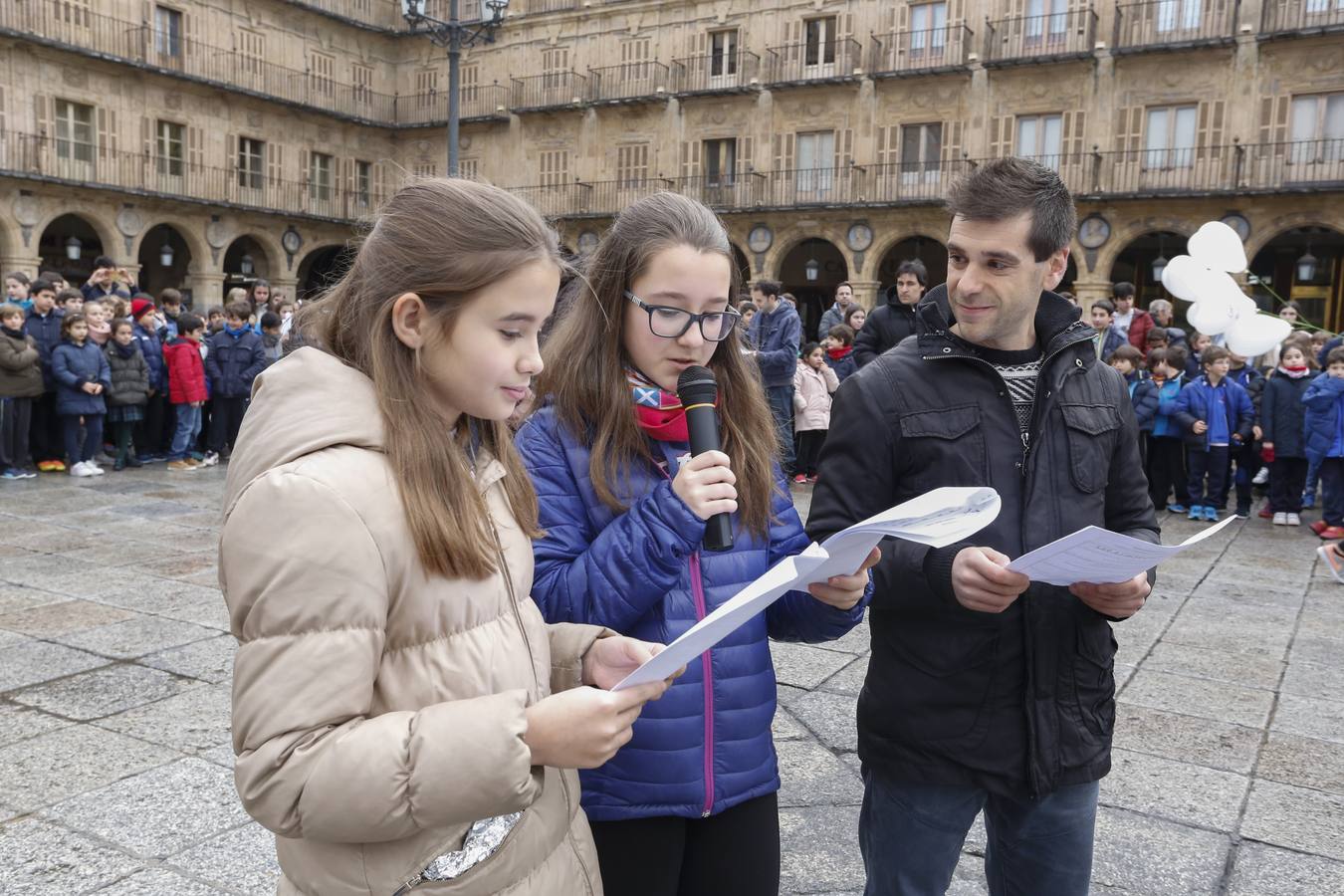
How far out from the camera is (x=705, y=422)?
5.13 feet

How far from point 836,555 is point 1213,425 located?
925 centimetres

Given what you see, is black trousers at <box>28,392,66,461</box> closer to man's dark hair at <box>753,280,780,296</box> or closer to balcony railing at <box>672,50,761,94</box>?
man's dark hair at <box>753,280,780,296</box>

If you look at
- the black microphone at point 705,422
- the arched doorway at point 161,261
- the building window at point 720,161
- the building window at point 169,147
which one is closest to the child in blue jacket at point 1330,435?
the black microphone at point 705,422

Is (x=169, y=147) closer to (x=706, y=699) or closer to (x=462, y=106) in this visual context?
(x=462, y=106)

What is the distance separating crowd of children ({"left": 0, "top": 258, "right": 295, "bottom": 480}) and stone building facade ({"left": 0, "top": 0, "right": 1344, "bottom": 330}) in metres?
6.74

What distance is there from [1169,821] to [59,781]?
3273mm

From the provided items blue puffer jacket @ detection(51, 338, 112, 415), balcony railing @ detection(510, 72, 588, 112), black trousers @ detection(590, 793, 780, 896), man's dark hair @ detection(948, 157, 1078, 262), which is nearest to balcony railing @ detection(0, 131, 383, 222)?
balcony railing @ detection(510, 72, 588, 112)

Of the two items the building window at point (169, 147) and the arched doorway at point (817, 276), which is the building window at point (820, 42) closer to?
the arched doorway at point (817, 276)

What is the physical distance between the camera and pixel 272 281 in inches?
1056

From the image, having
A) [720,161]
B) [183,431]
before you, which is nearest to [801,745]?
[183,431]

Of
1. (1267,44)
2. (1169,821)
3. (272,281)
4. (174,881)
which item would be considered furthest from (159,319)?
(1267,44)

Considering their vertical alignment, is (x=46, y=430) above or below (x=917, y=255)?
below

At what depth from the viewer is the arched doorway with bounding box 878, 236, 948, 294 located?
24469 millimetres

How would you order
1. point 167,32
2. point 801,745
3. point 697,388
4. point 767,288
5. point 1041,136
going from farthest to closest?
1. point 167,32
2. point 1041,136
3. point 767,288
4. point 801,745
5. point 697,388
